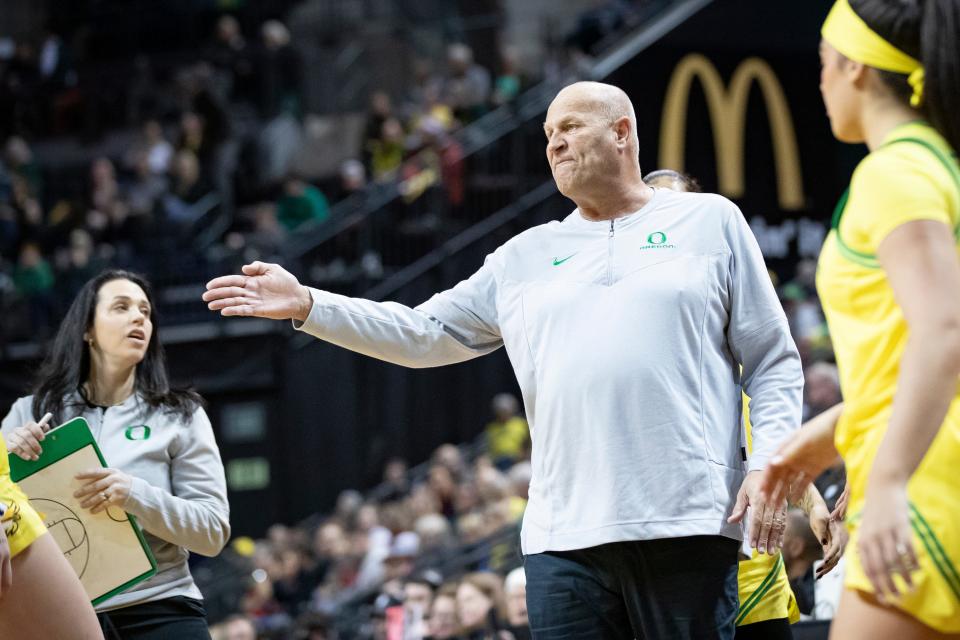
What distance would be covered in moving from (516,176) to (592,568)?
478 inches

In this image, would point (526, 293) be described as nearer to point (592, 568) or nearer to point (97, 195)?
point (592, 568)

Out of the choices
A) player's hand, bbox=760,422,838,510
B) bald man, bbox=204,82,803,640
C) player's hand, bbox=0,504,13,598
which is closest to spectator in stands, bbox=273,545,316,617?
player's hand, bbox=0,504,13,598

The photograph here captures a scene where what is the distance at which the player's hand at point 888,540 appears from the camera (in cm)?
250

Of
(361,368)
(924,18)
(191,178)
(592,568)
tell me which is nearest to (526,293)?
(592,568)

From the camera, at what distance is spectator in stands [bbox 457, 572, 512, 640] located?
8.02 metres

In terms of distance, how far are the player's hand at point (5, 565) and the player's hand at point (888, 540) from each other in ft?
7.38

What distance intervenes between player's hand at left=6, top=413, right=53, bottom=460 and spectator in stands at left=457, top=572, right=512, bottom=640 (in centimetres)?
370

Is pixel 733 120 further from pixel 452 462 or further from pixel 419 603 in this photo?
pixel 419 603

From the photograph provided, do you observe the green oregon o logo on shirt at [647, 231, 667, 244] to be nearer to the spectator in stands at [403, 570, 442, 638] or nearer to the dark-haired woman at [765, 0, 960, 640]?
the dark-haired woman at [765, 0, 960, 640]

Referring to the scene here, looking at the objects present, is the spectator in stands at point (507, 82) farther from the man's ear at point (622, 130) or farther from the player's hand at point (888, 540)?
the player's hand at point (888, 540)

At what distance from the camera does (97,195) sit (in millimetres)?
17719

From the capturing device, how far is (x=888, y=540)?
8.22ft

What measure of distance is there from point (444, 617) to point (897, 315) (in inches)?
233

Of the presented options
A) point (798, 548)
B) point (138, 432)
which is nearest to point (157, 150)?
point (138, 432)
